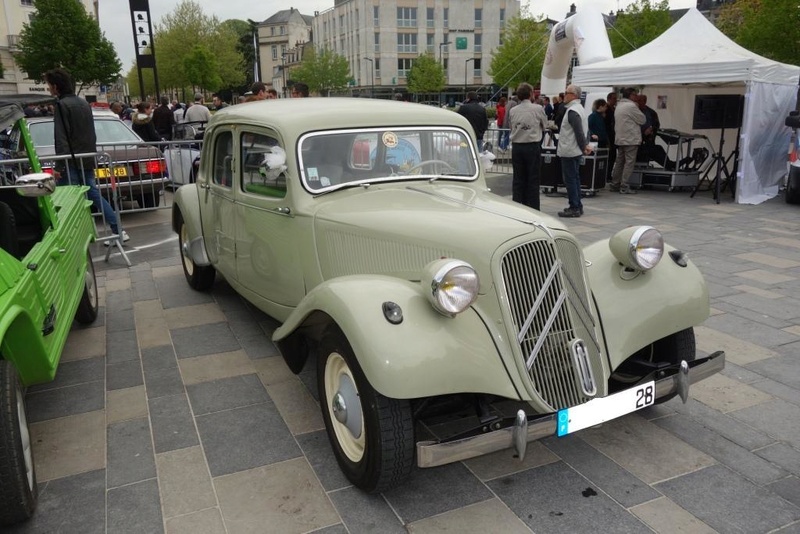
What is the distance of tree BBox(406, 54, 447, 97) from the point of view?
67125 millimetres

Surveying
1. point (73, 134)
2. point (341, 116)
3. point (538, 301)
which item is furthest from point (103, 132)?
point (538, 301)

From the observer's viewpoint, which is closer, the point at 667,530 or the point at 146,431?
the point at 667,530

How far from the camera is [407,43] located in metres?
75.2

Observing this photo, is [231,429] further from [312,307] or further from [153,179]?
[153,179]

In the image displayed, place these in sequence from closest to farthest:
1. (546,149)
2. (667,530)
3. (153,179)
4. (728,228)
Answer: (667,530) → (728,228) → (153,179) → (546,149)

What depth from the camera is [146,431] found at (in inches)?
139

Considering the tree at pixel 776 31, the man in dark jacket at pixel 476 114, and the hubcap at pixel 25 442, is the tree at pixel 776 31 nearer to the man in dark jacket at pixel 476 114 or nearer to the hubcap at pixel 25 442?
the man in dark jacket at pixel 476 114

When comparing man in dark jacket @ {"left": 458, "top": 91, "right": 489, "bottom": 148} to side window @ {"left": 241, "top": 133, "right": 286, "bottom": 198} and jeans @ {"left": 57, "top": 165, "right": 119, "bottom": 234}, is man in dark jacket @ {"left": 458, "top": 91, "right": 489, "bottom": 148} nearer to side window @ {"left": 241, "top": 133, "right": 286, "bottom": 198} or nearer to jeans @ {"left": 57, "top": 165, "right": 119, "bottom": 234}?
jeans @ {"left": 57, "top": 165, "right": 119, "bottom": 234}

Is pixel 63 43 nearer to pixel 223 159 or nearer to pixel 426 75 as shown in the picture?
pixel 223 159

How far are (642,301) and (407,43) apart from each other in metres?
77.1

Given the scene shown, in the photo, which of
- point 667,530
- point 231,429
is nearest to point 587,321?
point 667,530

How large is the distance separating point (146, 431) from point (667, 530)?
9.09 ft

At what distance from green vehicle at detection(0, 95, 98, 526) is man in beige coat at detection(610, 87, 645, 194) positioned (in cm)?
927

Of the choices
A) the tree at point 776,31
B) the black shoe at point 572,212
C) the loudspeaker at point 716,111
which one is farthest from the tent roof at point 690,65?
the tree at point 776,31
